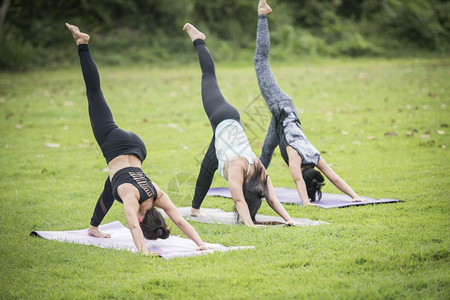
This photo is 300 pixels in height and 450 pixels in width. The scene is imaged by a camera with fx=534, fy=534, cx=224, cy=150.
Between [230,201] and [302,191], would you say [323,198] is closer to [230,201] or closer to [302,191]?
[302,191]

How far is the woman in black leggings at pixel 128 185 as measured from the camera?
5.06m

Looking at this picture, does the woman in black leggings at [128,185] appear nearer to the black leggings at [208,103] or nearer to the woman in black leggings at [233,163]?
the woman in black leggings at [233,163]

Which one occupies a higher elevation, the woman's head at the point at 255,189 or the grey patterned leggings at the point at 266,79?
the grey patterned leggings at the point at 266,79

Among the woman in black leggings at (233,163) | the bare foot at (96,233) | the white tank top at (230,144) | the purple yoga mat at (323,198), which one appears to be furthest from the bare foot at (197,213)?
the bare foot at (96,233)

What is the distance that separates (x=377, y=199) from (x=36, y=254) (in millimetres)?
4192

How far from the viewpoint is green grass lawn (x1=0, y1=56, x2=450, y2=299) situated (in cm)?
415

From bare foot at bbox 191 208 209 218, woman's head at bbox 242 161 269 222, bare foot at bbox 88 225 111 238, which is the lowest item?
bare foot at bbox 191 208 209 218

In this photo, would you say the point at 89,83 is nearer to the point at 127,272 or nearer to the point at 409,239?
the point at 127,272

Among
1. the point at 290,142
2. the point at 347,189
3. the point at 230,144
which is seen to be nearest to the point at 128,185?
the point at 230,144

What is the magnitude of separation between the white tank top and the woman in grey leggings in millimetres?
1111

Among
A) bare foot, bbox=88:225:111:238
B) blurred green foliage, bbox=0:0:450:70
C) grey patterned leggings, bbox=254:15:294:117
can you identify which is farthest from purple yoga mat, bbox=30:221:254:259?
blurred green foliage, bbox=0:0:450:70

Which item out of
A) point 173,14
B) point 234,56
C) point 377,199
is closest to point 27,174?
point 377,199

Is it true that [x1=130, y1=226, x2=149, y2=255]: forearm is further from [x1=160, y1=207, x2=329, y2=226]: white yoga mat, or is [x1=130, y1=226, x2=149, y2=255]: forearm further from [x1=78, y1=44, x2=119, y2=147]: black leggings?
[x1=160, y1=207, x2=329, y2=226]: white yoga mat

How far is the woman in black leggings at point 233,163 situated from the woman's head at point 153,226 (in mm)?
911
